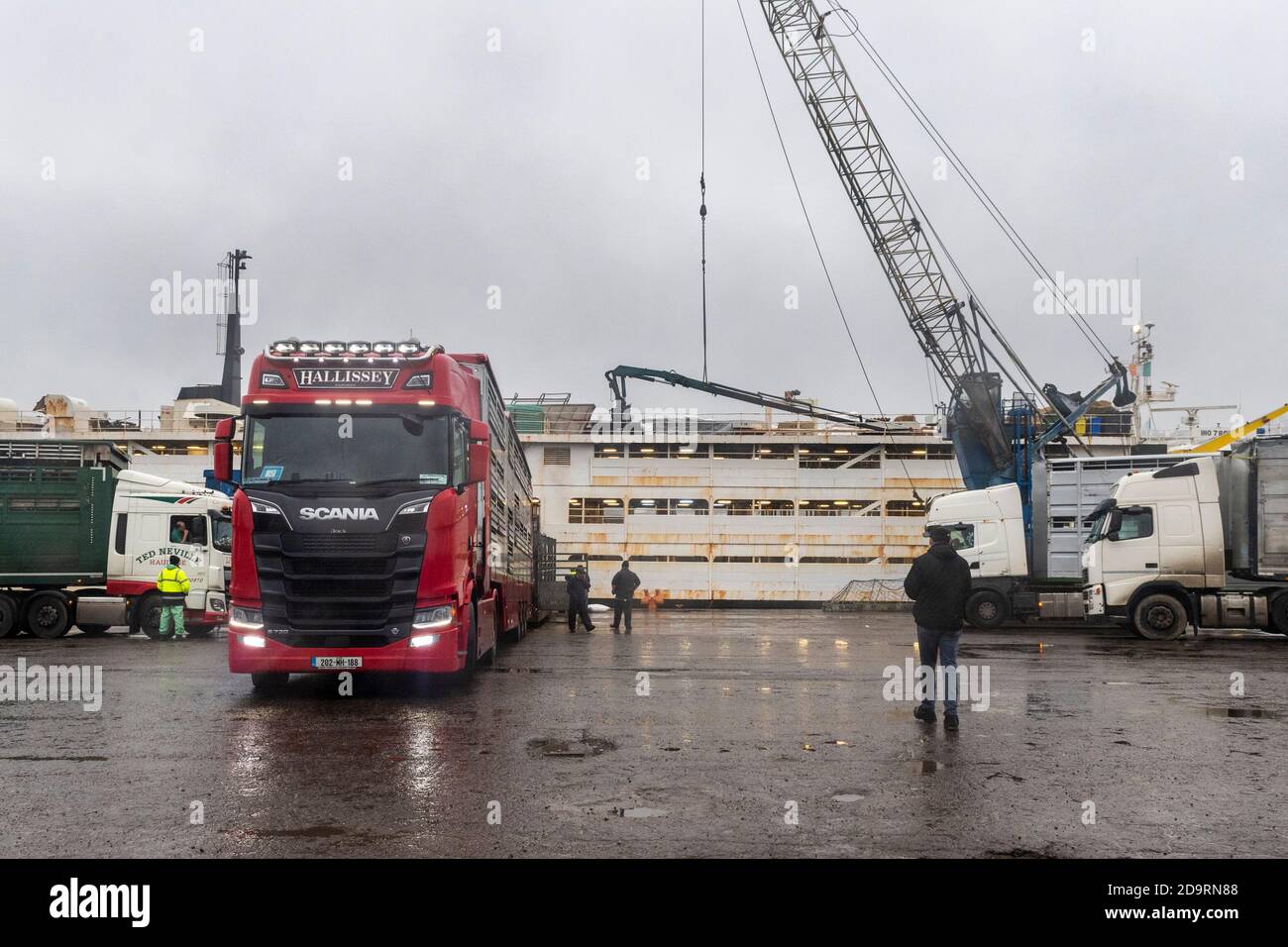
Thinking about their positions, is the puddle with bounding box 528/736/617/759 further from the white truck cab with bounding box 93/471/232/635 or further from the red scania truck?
the white truck cab with bounding box 93/471/232/635

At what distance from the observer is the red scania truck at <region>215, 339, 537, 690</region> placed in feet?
33.0

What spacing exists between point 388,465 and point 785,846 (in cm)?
664

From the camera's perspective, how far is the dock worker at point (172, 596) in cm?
1967

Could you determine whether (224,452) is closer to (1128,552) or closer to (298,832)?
(298,832)

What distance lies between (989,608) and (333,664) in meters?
19.9

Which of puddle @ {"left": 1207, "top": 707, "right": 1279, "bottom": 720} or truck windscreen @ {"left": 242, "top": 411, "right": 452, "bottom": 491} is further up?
truck windscreen @ {"left": 242, "top": 411, "right": 452, "bottom": 491}

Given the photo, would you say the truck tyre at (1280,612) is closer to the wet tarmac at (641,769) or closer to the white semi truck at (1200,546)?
the white semi truck at (1200,546)

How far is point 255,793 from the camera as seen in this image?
6.20 m

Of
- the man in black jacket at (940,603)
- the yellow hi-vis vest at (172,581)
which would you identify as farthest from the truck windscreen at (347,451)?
the yellow hi-vis vest at (172,581)

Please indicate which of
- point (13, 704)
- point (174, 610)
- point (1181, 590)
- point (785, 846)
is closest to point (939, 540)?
point (785, 846)

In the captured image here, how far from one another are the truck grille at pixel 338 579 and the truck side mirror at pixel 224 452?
0.92m

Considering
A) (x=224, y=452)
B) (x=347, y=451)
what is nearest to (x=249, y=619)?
(x=224, y=452)

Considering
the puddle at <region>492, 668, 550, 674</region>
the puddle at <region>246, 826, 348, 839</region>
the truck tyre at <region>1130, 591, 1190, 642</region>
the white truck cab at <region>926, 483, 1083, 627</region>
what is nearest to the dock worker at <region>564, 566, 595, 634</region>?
the puddle at <region>492, 668, 550, 674</region>

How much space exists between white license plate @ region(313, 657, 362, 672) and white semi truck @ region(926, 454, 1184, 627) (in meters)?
19.0
